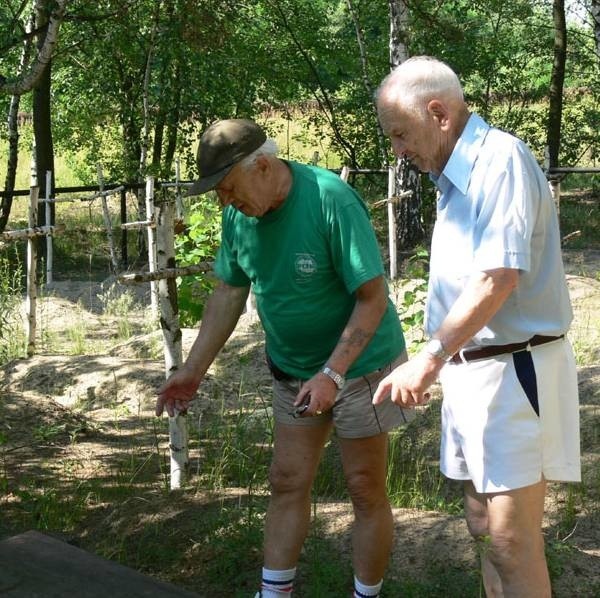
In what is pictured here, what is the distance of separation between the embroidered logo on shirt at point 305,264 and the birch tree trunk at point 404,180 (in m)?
8.62

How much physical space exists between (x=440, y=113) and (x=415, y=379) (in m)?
0.64

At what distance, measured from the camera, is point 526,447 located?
2594 mm

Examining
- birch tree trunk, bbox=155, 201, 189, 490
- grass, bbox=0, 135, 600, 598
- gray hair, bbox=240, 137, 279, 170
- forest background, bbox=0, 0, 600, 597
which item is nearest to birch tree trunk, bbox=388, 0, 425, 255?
forest background, bbox=0, 0, 600, 597

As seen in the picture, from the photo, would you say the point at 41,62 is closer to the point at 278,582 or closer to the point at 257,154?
the point at 257,154

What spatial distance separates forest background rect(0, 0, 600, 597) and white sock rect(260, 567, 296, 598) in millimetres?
Result: 215

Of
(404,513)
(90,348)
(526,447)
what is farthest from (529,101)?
(526,447)

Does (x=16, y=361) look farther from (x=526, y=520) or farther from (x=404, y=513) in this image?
(x=526, y=520)

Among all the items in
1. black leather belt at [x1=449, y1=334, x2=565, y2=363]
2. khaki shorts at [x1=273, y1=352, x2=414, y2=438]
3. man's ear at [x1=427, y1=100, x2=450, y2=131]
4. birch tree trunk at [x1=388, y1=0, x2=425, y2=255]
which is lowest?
khaki shorts at [x1=273, y1=352, x2=414, y2=438]

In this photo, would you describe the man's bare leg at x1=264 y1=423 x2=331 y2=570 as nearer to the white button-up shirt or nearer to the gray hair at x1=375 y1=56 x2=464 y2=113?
the white button-up shirt

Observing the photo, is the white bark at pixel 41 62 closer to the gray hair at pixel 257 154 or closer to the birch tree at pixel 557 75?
the gray hair at pixel 257 154

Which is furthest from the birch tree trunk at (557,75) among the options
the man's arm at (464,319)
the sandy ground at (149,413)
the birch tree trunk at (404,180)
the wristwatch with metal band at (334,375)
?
the man's arm at (464,319)

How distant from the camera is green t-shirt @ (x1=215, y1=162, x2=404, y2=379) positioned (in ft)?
9.86

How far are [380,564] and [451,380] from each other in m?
0.81

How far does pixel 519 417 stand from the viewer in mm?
2604
